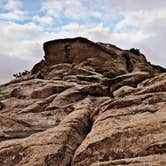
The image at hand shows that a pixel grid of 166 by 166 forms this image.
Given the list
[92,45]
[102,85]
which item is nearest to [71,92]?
[102,85]

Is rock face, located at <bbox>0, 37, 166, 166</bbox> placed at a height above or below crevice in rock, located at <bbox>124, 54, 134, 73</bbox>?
below

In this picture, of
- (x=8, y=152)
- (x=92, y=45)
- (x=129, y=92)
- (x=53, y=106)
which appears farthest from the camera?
(x=92, y=45)

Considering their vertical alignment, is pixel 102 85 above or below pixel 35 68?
below

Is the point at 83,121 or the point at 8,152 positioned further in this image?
the point at 83,121

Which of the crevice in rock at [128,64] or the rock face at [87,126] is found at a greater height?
the crevice in rock at [128,64]

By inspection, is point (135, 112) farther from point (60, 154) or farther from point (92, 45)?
point (92, 45)

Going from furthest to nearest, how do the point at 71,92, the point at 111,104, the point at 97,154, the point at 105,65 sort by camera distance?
the point at 105,65
the point at 71,92
the point at 111,104
the point at 97,154

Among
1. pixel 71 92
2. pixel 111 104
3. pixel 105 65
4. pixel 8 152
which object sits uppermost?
pixel 105 65

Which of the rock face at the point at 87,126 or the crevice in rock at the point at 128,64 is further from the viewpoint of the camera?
the crevice in rock at the point at 128,64

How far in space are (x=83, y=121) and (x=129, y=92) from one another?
7148 millimetres

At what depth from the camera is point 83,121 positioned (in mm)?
31953

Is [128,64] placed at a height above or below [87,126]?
above

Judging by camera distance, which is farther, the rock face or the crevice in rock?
the crevice in rock

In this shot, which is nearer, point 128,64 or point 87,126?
point 87,126
